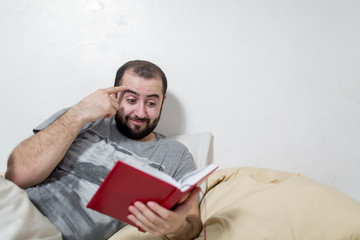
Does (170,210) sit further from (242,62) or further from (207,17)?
(207,17)

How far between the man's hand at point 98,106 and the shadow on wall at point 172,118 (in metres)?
0.39

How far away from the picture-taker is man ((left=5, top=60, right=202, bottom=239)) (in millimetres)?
863

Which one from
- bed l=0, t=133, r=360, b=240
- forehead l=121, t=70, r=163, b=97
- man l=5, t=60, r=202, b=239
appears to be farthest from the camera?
forehead l=121, t=70, r=163, b=97

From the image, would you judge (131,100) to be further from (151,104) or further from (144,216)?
Result: (144,216)

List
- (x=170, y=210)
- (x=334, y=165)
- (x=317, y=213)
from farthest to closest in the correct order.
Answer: (x=334, y=165), (x=317, y=213), (x=170, y=210)

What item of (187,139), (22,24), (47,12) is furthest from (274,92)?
(22,24)

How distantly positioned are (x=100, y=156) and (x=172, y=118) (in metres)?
0.51

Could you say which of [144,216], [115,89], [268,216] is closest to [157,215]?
[144,216]

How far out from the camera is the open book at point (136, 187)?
59 centimetres

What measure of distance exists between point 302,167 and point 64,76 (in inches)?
50.9

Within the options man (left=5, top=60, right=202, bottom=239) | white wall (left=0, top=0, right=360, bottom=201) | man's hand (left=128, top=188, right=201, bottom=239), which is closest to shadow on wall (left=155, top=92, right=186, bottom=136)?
white wall (left=0, top=0, right=360, bottom=201)

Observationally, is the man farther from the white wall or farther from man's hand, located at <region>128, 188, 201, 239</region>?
the white wall

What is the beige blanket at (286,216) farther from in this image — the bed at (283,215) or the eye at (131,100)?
the eye at (131,100)

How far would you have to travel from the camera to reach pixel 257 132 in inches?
55.7
